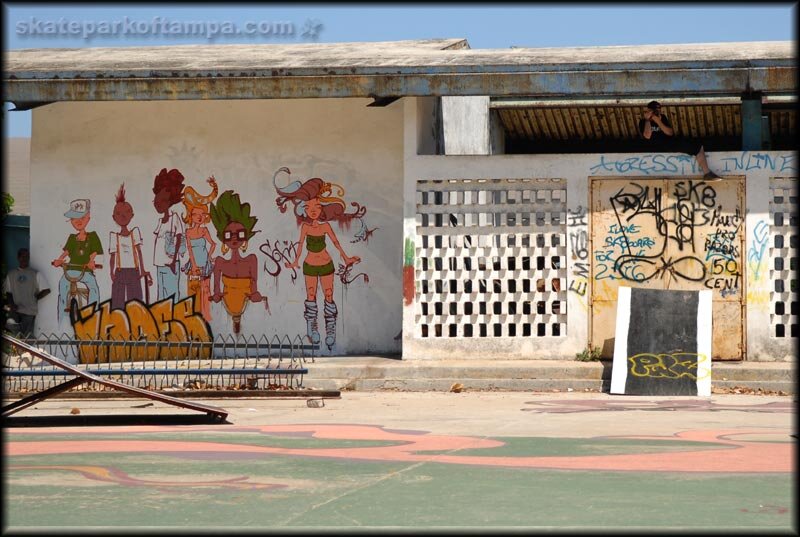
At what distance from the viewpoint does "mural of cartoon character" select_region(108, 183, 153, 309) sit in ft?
57.5

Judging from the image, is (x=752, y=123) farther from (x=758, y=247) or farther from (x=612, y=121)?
(x=612, y=121)

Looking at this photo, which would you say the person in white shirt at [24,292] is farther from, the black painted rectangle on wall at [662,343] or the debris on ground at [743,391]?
the debris on ground at [743,391]

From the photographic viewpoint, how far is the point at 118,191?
17.6 metres

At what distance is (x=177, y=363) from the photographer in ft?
53.8

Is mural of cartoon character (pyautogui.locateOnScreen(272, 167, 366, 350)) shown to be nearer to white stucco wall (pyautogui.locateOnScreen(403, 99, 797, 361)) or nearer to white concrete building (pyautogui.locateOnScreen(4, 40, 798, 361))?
white concrete building (pyautogui.locateOnScreen(4, 40, 798, 361))

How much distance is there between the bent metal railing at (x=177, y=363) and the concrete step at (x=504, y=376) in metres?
0.54

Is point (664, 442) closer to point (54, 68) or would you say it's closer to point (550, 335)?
point (550, 335)

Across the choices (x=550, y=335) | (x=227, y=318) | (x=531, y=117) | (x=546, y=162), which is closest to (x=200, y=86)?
(x=227, y=318)

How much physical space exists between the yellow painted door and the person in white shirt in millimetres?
8072

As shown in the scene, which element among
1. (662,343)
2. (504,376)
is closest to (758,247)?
(662,343)

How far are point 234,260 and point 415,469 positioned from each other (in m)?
9.14

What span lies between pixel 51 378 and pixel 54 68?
4.37 meters

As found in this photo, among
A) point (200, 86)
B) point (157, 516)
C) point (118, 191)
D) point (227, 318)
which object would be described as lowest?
point (157, 516)

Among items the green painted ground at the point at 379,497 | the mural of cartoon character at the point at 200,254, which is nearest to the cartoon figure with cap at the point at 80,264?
the mural of cartoon character at the point at 200,254
